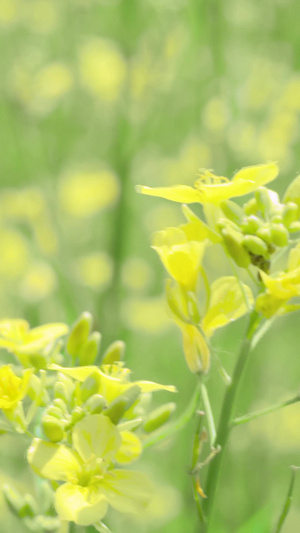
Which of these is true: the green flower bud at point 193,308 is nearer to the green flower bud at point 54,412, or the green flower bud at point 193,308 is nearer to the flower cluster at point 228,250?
the flower cluster at point 228,250

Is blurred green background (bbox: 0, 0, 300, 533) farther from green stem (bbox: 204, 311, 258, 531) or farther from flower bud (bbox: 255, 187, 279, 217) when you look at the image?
flower bud (bbox: 255, 187, 279, 217)

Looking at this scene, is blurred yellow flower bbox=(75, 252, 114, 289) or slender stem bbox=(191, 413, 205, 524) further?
blurred yellow flower bbox=(75, 252, 114, 289)

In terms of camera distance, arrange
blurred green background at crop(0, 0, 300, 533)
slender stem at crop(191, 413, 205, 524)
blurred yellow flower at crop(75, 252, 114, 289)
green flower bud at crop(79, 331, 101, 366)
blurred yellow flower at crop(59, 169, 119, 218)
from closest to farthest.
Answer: slender stem at crop(191, 413, 205, 524) → green flower bud at crop(79, 331, 101, 366) → blurred green background at crop(0, 0, 300, 533) → blurred yellow flower at crop(75, 252, 114, 289) → blurred yellow flower at crop(59, 169, 119, 218)

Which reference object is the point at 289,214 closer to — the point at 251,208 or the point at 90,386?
the point at 251,208

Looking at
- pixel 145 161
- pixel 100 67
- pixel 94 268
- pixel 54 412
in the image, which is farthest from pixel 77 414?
pixel 100 67

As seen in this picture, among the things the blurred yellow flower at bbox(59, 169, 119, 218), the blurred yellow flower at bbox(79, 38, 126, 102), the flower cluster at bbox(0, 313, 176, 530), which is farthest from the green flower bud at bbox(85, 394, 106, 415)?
the blurred yellow flower at bbox(79, 38, 126, 102)

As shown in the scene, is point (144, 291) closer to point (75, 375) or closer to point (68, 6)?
point (68, 6)
